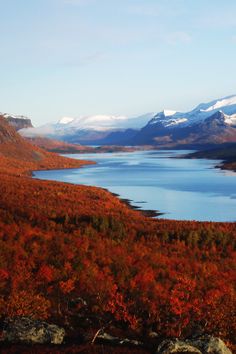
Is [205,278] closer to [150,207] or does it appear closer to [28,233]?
[28,233]

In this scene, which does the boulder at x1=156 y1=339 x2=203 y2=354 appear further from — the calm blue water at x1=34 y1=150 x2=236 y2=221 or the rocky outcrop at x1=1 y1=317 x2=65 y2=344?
the calm blue water at x1=34 y1=150 x2=236 y2=221

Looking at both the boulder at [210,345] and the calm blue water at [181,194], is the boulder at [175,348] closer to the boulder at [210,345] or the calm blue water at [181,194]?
the boulder at [210,345]

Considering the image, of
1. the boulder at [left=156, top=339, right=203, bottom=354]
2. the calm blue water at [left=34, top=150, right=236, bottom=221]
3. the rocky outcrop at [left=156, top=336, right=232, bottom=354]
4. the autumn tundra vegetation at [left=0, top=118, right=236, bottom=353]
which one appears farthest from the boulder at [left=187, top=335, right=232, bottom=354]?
the calm blue water at [left=34, top=150, right=236, bottom=221]

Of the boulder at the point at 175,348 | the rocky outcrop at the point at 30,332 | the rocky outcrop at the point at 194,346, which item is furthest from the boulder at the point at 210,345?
the rocky outcrop at the point at 30,332

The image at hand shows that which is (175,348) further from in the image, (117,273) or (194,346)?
(117,273)

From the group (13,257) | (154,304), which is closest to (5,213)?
(13,257)

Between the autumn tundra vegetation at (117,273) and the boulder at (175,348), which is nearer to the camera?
the boulder at (175,348)

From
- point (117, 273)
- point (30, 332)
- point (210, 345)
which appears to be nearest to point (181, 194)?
point (117, 273)
